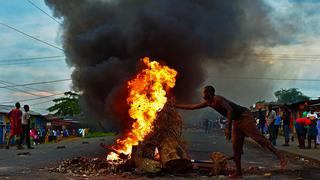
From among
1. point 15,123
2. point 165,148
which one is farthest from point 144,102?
point 15,123

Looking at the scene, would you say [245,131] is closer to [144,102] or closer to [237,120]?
Answer: [237,120]

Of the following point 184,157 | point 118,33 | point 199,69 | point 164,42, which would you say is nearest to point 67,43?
point 118,33

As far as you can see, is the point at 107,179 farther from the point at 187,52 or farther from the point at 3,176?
the point at 187,52

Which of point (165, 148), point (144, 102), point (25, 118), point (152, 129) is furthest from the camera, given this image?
point (25, 118)

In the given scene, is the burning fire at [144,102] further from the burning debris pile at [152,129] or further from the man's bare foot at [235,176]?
the man's bare foot at [235,176]

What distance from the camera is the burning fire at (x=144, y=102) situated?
954 centimetres

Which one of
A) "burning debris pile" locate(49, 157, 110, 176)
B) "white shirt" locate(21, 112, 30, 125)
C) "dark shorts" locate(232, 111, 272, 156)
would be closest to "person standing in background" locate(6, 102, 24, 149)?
"white shirt" locate(21, 112, 30, 125)

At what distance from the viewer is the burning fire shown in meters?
9.54

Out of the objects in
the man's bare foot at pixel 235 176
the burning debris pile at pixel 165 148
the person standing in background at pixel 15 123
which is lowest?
the man's bare foot at pixel 235 176

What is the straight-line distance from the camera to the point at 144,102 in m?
9.71

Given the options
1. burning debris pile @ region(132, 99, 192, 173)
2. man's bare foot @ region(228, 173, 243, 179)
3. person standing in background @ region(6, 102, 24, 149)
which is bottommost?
man's bare foot @ region(228, 173, 243, 179)

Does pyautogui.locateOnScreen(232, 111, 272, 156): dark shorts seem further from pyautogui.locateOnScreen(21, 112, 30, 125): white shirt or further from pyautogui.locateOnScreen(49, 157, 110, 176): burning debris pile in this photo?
pyautogui.locateOnScreen(21, 112, 30, 125): white shirt

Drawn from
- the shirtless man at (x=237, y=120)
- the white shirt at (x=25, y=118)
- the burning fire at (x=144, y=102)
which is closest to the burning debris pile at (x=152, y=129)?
the burning fire at (x=144, y=102)

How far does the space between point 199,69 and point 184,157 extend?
5686mm
